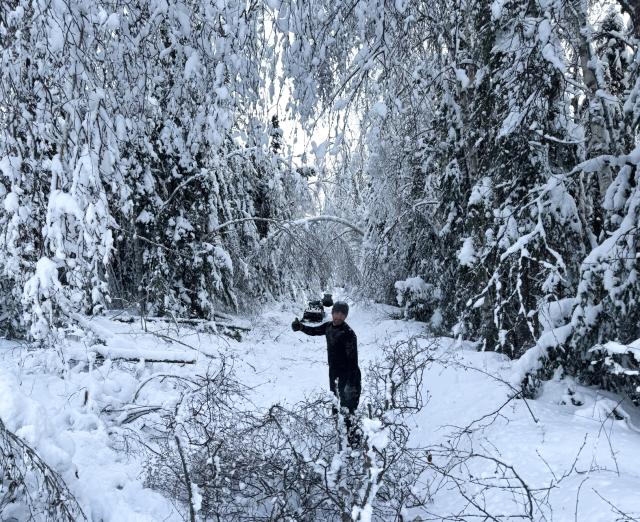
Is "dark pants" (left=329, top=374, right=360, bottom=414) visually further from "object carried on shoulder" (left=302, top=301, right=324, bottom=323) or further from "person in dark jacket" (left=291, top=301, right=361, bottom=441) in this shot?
"object carried on shoulder" (left=302, top=301, right=324, bottom=323)

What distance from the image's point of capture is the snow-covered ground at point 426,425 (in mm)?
3395

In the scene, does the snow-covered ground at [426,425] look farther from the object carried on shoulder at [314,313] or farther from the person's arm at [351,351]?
the object carried on shoulder at [314,313]

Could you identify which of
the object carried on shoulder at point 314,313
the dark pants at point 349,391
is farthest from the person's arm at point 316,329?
the object carried on shoulder at point 314,313

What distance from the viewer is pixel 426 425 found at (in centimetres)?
625

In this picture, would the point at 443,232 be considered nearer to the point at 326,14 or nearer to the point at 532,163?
the point at 532,163

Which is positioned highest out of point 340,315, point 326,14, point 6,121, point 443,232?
point 326,14

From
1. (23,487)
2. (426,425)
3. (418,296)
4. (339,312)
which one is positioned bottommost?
(426,425)

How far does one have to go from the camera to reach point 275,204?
15.8 m

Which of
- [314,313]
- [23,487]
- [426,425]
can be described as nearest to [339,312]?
[426,425]

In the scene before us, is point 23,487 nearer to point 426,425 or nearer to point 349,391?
point 349,391

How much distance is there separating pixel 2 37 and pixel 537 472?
479 cm

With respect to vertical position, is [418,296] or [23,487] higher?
[23,487]

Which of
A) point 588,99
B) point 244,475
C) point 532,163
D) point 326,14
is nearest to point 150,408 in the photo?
point 244,475

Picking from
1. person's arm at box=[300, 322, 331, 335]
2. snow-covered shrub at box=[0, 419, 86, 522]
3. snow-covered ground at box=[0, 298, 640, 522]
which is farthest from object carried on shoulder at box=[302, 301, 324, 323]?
snow-covered shrub at box=[0, 419, 86, 522]
